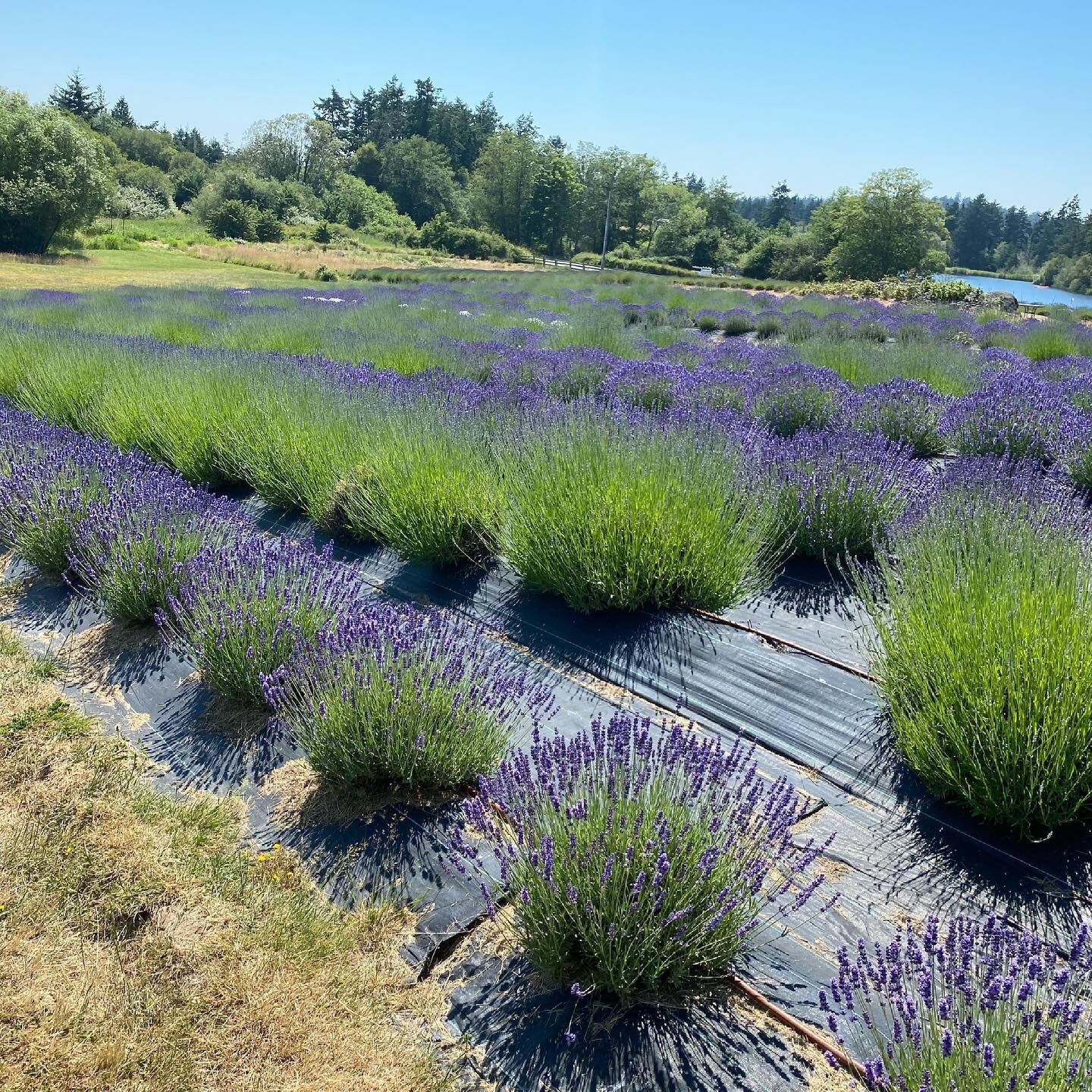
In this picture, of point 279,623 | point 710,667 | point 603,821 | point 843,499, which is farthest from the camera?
point 843,499

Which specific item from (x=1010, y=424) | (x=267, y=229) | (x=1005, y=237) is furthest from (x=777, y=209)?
(x=1010, y=424)

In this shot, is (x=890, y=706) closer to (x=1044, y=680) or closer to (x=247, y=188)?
(x=1044, y=680)

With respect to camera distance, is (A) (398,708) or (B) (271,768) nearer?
(A) (398,708)

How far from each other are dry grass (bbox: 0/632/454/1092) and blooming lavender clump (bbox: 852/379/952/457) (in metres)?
5.44

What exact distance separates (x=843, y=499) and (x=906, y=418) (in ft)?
8.68

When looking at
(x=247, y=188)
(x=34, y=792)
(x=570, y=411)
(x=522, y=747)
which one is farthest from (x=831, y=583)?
(x=247, y=188)

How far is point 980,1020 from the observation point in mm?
1433

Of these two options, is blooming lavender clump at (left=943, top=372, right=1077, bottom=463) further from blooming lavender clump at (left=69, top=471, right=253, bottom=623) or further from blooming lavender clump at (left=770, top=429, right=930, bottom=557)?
blooming lavender clump at (left=69, top=471, right=253, bottom=623)

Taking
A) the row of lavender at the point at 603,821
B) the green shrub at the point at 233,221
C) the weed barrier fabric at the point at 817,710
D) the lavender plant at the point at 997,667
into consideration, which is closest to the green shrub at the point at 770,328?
the weed barrier fabric at the point at 817,710

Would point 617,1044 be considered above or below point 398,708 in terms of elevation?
below

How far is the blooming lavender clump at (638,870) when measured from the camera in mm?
1700

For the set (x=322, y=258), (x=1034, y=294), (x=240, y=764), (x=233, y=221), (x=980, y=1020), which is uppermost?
(x=233, y=221)

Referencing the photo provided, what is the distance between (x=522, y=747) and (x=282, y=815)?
0.84 meters

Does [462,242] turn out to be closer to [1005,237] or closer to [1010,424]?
[1010,424]
